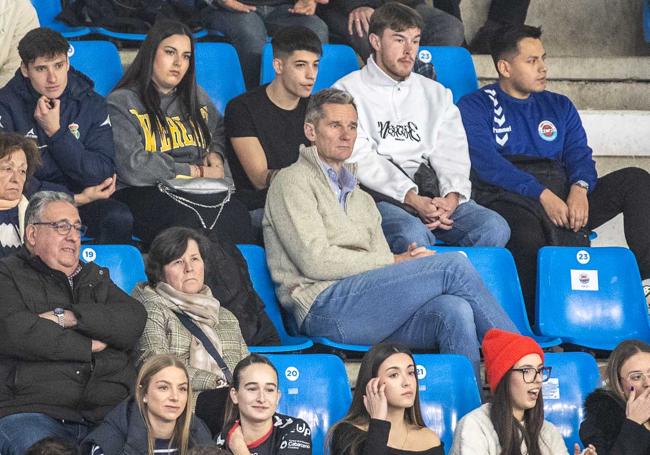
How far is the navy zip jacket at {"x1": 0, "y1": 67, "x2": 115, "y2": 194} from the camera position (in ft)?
16.6

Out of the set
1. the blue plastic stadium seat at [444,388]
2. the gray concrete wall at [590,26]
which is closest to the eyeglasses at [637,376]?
the blue plastic stadium seat at [444,388]

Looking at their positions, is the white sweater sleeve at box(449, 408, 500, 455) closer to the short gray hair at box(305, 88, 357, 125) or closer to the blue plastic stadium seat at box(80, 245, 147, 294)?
the blue plastic stadium seat at box(80, 245, 147, 294)

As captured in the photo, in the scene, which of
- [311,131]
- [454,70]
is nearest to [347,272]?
[311,131]

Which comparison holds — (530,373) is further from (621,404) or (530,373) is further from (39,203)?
(39,203)

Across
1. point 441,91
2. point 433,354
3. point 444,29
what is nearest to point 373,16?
point 441,91

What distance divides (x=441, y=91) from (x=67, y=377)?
2.45 metres

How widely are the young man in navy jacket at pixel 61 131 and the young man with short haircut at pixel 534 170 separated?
61.7 inches

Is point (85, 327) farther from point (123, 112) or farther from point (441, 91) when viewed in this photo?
point (441, 91)

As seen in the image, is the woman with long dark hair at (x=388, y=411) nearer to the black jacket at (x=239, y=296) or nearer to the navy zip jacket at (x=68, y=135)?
the black jacket at (x=239, y=296)

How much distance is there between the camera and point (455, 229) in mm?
5598

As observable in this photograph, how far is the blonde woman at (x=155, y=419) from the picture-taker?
3818mm

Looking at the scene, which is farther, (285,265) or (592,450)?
(285,265)

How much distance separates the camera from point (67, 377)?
4.05 metres

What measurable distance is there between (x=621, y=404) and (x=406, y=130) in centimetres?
177
